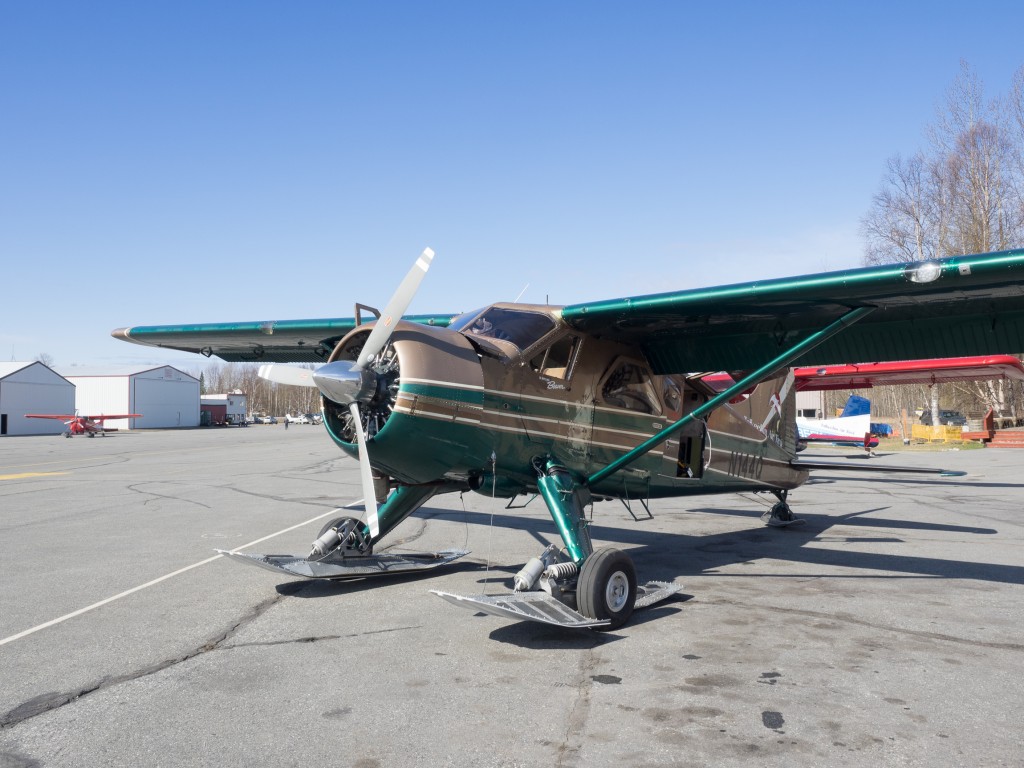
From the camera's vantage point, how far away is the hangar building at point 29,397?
2709 inches

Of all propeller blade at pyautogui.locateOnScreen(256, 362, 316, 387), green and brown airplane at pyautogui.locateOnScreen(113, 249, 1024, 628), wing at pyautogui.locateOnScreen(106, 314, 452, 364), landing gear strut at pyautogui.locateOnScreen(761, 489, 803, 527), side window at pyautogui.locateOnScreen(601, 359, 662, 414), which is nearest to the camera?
green and brown airplane at pyautogui.locateOnScreen(113, 249, 1024, 628)

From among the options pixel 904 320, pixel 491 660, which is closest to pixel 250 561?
pixel 491 660

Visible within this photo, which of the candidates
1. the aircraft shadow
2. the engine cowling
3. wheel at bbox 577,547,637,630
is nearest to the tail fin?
the aircraft shadow

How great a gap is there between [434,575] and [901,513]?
9890 mm

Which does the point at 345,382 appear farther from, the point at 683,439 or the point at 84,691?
the point at 683,439

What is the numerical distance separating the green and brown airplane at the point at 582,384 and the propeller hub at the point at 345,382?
0.06 feet

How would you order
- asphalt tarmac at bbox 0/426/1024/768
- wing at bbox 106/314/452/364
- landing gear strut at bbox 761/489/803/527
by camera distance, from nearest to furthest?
asphalt tarmac at bbox 0/426/1024/768 → wing at bbox 106/314/452/364 → landing gear strut at bbox 761/489/803/527

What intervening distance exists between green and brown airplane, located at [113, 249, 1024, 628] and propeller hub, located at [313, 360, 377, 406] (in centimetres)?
2

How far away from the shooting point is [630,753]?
3.85 meters

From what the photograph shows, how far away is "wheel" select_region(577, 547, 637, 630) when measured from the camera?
6.25 metres

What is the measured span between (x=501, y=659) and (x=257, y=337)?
750cm

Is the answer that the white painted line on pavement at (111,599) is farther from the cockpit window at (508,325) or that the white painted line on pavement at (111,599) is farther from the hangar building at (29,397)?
the hangar building at (29,397)

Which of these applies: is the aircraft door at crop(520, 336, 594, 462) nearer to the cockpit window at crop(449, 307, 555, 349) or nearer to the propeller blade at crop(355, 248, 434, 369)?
the cockpit window at crop(449, 307, 555, 349)

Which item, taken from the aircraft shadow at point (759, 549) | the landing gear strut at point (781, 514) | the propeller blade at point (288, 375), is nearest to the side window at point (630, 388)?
the aircraft shadow at point (759, 549)
